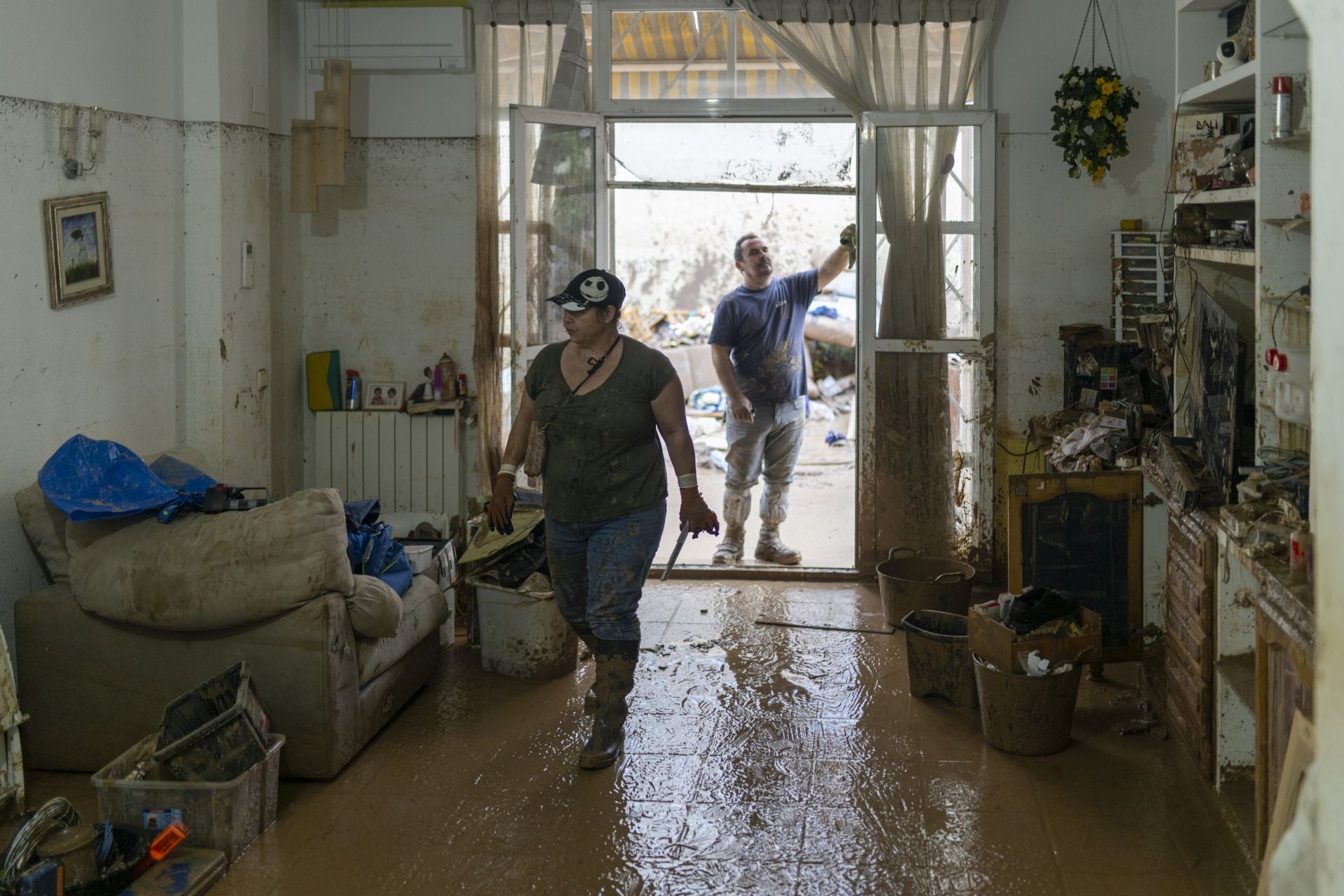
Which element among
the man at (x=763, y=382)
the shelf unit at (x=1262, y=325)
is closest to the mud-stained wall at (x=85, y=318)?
the man at (x=763, y=382)

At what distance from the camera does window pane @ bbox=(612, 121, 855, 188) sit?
6.56 meters

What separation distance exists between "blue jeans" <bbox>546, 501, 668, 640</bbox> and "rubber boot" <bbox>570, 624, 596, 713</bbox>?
91 millimetres

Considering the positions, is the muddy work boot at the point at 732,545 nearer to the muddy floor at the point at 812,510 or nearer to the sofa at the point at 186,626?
the muddy floor at the point at 812,510

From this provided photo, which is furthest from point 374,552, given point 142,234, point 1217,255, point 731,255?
point 731,255

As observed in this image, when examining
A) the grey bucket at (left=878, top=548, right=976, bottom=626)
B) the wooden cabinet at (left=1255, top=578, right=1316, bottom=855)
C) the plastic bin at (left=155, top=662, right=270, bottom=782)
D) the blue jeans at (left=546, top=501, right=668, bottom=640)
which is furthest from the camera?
the grey bucket at (left=878, top=548, right=976, bottom=626)

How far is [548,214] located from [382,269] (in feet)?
2.87

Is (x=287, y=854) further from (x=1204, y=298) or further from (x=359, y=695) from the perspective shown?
(x=1204, y=298)

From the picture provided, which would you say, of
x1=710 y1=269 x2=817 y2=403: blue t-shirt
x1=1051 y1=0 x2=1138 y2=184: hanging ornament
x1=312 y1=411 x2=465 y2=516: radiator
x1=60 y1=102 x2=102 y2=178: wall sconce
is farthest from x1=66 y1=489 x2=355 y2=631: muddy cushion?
x1=1051 y1=0 x2=1138 y2=184: hanging ornament

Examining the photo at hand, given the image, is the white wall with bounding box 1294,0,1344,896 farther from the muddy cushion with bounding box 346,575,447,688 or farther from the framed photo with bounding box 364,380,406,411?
the framed photo with bounding box 364,380,406,411

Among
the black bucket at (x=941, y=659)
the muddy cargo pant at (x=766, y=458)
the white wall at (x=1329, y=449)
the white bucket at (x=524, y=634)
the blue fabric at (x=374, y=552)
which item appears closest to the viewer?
the white wall at (x=1329, y=449)

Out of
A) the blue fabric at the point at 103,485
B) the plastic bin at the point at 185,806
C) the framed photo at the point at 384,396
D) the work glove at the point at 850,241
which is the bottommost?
the plastic bin at the point at 185,806

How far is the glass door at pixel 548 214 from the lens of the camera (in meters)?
5.97

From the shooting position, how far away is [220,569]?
3826 mm

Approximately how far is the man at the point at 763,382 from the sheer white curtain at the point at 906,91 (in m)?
0.42
